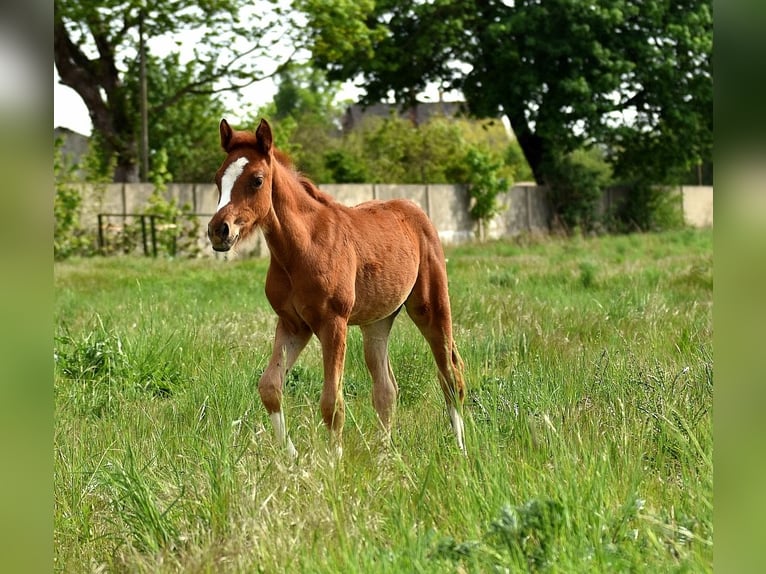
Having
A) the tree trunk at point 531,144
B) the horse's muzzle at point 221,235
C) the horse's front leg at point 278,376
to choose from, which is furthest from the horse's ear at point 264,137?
the tree trunk at point 531,144

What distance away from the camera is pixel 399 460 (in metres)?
3.96

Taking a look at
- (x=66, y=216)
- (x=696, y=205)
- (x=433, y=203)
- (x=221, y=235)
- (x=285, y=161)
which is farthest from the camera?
(x=696, y=205)

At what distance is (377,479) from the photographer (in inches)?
159

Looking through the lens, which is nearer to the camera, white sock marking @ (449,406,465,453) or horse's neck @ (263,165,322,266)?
white sock marking @ (449,406,465,453)

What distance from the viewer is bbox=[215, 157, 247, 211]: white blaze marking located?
474 cm

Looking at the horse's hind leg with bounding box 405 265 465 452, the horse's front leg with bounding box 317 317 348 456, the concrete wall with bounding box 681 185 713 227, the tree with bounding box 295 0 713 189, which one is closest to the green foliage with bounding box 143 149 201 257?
the tree with bounding box 295 0 713 189

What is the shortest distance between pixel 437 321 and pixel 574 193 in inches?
1173

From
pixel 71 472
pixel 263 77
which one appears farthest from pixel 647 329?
pixel 263 77

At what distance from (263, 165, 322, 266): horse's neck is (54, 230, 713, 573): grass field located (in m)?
0.93

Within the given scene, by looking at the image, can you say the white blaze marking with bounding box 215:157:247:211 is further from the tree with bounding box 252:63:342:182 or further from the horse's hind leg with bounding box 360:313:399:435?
the tree with bounding box 252:63:342:182

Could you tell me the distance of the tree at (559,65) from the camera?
3152cm

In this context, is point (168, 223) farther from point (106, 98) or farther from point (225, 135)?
point (225, 135)

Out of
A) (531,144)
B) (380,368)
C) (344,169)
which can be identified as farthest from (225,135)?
(531,144)

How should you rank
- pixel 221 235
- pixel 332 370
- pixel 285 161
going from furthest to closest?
pixel 285 161
pixel 332 370
pixel 221 235
